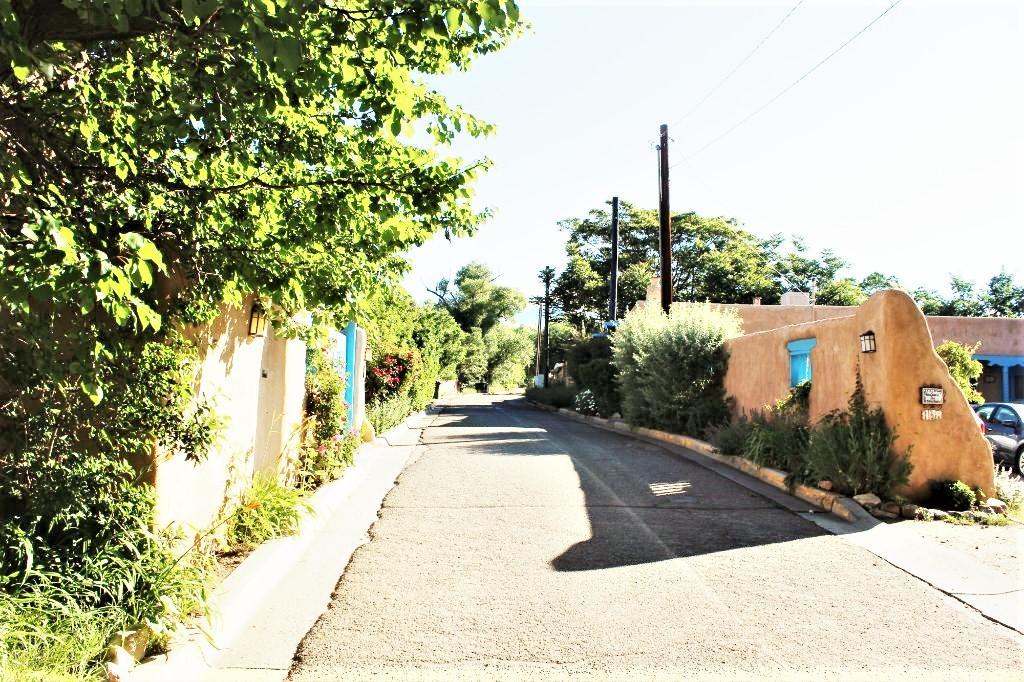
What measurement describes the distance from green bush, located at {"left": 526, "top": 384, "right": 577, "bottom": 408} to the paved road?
25727 millimetres

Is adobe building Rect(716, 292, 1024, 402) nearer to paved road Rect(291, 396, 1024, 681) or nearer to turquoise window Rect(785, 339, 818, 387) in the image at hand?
turquoise window Rect(785, 339, 818, 387)

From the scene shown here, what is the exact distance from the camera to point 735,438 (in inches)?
529

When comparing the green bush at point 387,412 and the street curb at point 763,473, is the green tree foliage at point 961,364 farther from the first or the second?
the green bush at point 387,412

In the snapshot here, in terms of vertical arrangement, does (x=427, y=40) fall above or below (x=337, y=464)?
above

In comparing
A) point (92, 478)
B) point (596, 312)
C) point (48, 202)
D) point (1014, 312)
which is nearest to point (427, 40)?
point (48, 202)

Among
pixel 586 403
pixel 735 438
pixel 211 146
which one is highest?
pixel 211 146

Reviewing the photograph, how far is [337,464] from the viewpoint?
10.9 m

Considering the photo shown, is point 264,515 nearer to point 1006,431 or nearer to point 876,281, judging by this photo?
point 1006,431

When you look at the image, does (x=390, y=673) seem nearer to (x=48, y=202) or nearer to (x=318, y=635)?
(x=318, y=635)

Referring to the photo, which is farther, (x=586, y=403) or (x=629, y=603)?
(x=586, y=403)

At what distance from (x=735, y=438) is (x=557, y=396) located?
78.0ft

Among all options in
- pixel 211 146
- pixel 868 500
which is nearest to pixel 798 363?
pixel 868 500

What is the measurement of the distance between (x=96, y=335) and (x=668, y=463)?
10.3 metres

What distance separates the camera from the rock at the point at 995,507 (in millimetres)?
8797
